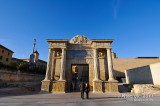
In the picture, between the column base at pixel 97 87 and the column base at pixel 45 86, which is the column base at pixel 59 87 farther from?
the column base at pixel 97 87

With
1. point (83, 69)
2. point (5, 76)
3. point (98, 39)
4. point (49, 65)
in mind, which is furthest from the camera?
point (83, 69)

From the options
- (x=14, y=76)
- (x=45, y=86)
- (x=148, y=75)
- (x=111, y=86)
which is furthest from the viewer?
(x=14, y=76)

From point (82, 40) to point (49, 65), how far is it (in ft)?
20.9

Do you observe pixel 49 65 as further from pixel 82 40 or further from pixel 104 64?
pixel 104 64

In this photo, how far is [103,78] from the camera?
12.1 metres

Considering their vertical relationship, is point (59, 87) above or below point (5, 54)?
below

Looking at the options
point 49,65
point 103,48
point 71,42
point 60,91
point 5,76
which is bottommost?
point 60,91

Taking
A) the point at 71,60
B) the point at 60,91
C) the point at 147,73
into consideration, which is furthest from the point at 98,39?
the point at 147,73

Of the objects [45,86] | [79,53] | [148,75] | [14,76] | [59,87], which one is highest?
[79,53]

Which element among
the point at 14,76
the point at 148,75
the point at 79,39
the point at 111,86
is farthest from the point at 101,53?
the point at 14,76

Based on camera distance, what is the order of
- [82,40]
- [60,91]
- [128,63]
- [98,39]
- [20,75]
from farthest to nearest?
[128,63], [20,75], [82,40], [98,39], [60,91]

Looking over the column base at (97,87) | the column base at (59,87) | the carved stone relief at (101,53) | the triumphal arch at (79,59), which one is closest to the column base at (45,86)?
the triumphal arch at (79,59)

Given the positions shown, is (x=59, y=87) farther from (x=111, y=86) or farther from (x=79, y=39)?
(x=79, y=39)

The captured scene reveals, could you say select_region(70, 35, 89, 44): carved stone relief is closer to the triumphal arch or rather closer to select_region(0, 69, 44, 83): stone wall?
the triumphal arch
